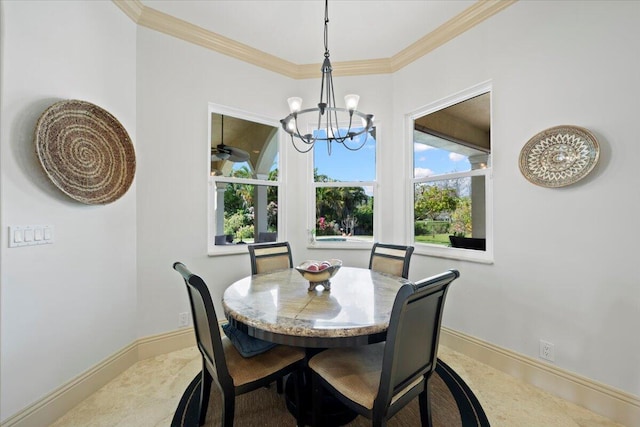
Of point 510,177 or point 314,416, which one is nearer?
point 314,416

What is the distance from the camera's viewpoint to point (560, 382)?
74.7 inches

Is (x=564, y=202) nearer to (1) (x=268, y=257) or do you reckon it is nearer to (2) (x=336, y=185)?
(2) (x=336, y=185)

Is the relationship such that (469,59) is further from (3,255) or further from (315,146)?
(3,255)

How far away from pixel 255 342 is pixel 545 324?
6.72 feet

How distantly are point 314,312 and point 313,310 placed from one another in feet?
0.09

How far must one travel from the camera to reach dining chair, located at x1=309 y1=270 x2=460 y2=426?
1135 millimetres

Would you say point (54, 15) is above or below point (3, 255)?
above

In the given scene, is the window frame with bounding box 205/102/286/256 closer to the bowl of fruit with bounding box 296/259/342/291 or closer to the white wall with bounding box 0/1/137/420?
the white wall with bounding box 0/1/137/420

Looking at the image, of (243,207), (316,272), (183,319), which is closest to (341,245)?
(243,207)

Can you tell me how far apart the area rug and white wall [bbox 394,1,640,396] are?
68 centimetres

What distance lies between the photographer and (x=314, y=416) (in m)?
1.43

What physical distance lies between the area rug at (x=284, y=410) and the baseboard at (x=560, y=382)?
47 centimetres

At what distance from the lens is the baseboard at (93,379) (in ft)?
→ 5.23

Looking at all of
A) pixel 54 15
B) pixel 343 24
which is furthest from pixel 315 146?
pixel 54 15
